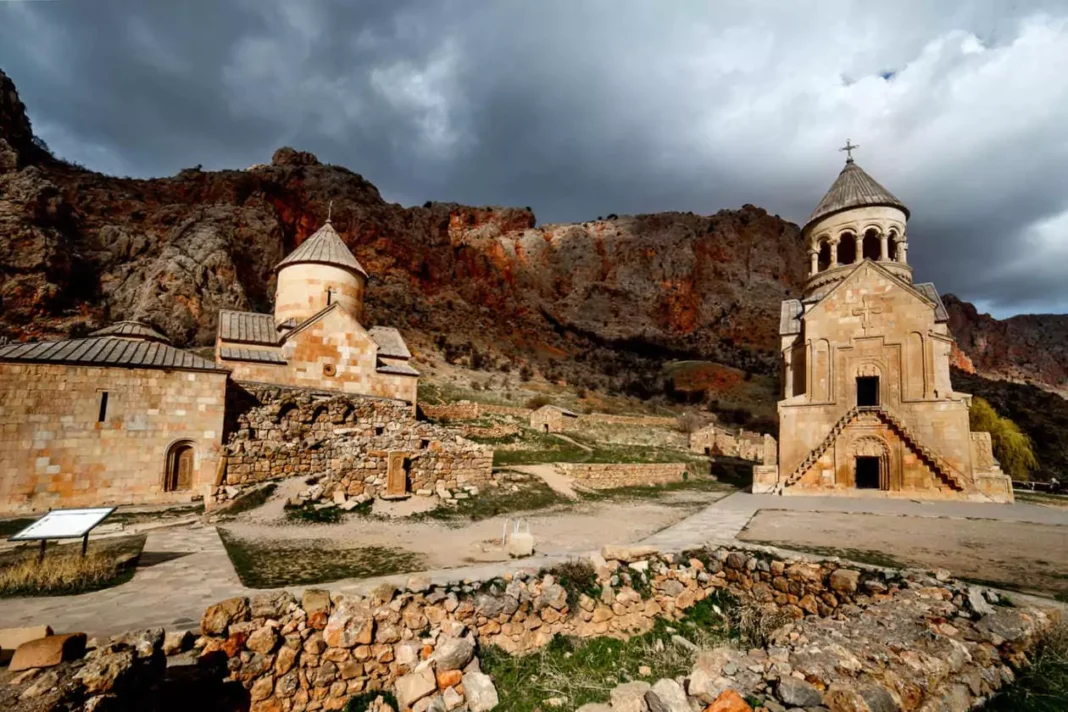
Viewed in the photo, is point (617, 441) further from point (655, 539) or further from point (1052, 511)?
point (655, 539)

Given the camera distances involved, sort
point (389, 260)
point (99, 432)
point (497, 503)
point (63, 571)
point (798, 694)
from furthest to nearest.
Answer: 1. point (389, 260)
2. point (497, 503)
3. point (99, 432)
4. point (63, 571)
5. point (798, 694)

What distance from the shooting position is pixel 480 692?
164 inches

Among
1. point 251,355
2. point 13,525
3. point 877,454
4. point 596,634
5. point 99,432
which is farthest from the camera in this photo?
point 877,454

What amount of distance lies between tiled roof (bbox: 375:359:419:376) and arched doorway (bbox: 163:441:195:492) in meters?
5.45

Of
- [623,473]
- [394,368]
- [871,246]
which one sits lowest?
[623,473]

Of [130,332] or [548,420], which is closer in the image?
[130,332]

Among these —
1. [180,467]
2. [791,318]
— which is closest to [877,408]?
[791,318]

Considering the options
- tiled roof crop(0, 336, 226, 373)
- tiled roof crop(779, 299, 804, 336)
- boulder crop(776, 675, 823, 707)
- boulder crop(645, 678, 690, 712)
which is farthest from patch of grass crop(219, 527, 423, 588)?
tiled roof crop(779, 299, 804, 336)

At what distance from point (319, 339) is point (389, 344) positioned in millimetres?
2796

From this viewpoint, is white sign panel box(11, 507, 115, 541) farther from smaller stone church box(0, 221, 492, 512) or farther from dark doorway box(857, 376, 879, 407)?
dark doorway box(857, 376, 879, 407)

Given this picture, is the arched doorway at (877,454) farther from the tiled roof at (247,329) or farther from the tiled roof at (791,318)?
the tiled roof at (247,329)

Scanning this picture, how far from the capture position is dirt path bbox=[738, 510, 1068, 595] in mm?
6350

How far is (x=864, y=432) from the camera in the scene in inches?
588

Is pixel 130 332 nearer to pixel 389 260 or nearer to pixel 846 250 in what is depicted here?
pixel 846 250
